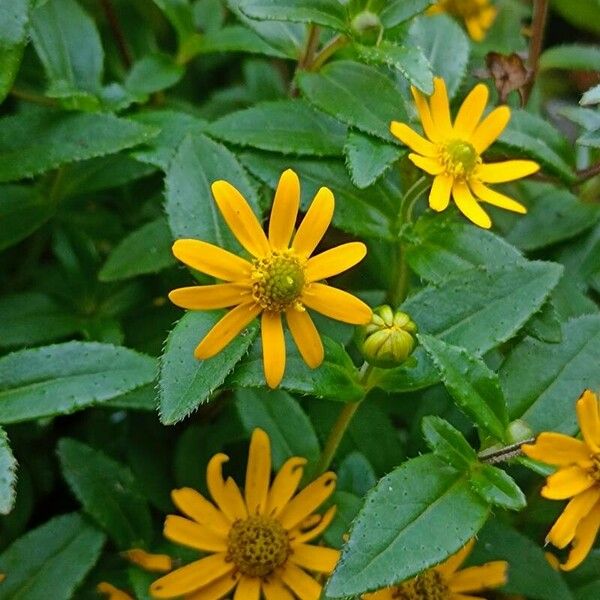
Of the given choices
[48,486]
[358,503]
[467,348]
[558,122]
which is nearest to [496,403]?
[467,348]

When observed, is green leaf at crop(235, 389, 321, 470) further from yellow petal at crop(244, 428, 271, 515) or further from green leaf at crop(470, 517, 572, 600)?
green leaf at crop(470, 517, 572, 600)

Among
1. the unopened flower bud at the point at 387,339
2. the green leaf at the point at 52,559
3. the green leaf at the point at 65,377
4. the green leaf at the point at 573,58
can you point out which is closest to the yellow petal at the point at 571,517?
the unopened flower bud at the point at 387,339

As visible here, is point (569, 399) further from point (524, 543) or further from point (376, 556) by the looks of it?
point (376, 556)

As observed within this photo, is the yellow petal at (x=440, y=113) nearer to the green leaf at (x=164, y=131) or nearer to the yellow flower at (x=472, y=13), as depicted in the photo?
the green leaf at (x=164, y=131)

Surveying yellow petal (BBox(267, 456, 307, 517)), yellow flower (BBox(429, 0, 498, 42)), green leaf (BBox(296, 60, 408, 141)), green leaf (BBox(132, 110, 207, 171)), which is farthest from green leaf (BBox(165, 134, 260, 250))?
yellow flower (BBox(429, 0, 498, 42))

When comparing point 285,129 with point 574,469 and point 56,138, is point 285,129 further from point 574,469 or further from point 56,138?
point 574,469

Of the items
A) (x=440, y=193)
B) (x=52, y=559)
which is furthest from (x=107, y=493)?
(x=440, y=193)
